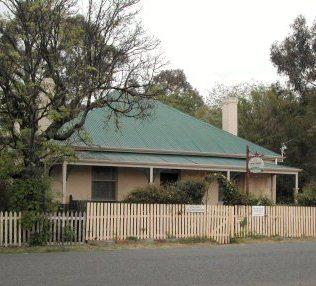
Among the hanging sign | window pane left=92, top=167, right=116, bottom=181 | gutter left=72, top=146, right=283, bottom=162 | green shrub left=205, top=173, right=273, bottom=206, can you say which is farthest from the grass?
window pane left=92, top=167, right=116, bottom=181

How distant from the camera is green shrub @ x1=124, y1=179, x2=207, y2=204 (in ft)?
65.2

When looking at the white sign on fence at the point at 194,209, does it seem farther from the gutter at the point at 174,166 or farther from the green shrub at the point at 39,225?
the gutter at the point at 174,166

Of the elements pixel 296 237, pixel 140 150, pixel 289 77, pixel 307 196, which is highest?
pixel 289 77

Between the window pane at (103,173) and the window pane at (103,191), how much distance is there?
0.21 m

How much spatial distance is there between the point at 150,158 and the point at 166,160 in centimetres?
70

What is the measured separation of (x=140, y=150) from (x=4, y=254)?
12.0 meters

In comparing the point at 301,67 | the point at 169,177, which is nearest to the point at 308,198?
the point at 169,177

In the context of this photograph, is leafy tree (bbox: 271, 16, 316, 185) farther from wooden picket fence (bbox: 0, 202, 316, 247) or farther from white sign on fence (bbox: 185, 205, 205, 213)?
white sign on fence (bbox: 185, 205, 205, 213)

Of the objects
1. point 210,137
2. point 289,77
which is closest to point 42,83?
point 210,137

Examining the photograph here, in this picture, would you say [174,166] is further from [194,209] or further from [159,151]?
[194,209]

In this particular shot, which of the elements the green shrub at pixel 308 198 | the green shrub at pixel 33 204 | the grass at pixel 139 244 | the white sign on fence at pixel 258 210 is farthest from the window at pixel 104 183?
the green shrub at pixel 33 204

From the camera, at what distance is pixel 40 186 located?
16.9 m

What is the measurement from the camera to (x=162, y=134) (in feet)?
92.4

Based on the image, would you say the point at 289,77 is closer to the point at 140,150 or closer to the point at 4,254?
the point at 140,150
